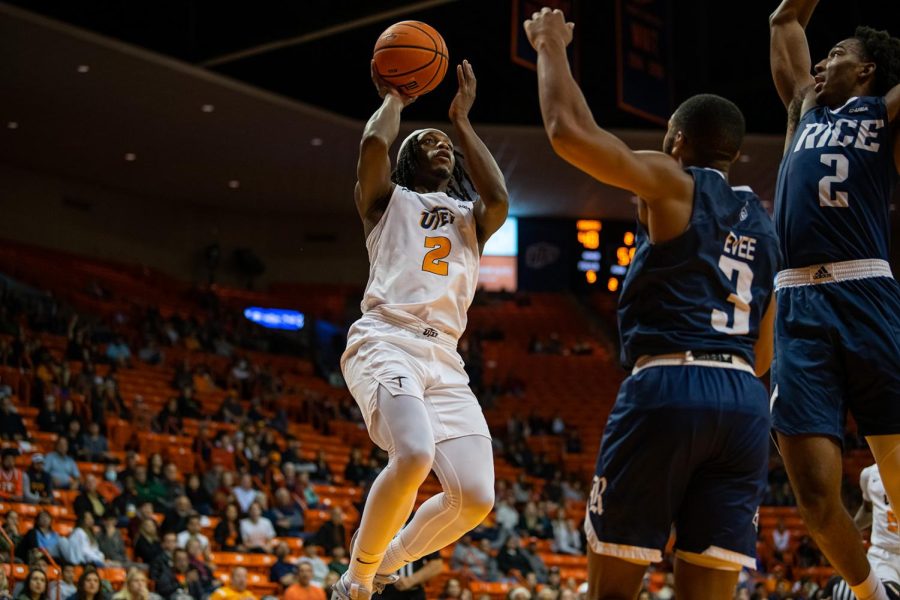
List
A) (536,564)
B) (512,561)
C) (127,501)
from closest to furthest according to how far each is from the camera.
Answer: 1. (127,501)
2. (512,561)
3. (536,564)

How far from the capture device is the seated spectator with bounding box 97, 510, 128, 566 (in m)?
12.9

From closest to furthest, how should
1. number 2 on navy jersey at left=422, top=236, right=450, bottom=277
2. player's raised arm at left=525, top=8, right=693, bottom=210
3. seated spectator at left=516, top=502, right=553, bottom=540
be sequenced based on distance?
player's raised arm at left=525, top=8, right=693, bottom=210 → number 2 on navy jersey at left=422, top=236, right=450, bottom=277 → seated spectator at left=516, top=502, right=553, bottom=540

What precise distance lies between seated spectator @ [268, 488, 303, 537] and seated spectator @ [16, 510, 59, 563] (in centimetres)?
415

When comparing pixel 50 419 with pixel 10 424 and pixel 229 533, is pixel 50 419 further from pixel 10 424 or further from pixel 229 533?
pixel 229 533

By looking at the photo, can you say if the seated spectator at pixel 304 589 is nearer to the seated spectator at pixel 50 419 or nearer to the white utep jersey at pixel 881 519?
the seated spectator at pixel 50 419

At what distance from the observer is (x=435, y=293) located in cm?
559

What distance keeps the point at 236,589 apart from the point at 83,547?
1.81 metres

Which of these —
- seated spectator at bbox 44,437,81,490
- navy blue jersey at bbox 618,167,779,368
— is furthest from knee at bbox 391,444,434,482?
seated spectator at bbox 44,437,81,490

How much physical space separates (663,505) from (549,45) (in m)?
1.65

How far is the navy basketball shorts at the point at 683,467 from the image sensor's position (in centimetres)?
373

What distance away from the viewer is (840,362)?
476cm

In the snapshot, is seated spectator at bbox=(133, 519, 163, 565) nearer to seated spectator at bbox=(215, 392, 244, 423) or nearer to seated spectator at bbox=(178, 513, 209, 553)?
seated spectator at bbox=(178, 513, 209, 553)

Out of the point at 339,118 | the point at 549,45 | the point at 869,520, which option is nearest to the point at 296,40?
the point at 339,118

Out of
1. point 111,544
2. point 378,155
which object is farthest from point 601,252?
point 378,155
